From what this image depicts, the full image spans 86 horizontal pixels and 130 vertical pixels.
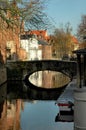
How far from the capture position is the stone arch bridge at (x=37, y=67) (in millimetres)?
44188

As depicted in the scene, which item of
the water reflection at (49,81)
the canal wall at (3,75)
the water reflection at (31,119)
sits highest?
the water reflection at (31,119)

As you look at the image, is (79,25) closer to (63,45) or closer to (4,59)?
(4,59)

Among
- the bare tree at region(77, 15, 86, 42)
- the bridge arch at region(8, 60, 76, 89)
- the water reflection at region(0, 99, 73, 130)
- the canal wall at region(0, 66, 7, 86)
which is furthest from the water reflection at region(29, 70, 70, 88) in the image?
the water reflection at region(0, 99, 73, 130)

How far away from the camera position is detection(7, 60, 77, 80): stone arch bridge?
4419 cm

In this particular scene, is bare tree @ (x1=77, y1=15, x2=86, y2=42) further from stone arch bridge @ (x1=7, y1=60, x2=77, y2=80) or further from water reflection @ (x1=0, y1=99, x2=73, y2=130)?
water reflection @ (x1=0, y1=99, x2=73, y2=130)

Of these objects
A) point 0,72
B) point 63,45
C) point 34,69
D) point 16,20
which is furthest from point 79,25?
point 16,20

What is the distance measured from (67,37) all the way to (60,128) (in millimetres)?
52406

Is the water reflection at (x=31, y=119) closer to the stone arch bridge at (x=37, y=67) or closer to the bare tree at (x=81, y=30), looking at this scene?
the stone arch bridge at (x=37, y=67)

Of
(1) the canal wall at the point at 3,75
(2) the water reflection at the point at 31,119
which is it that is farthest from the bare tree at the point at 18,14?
(1) the canal wall at the point at 3,75

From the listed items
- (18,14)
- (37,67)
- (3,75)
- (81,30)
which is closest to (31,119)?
(18,14)

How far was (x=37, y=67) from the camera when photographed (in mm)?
44812

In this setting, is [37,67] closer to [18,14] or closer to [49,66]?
[49,66]

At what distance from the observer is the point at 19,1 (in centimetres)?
1479

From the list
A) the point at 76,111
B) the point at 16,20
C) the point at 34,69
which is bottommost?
the point at 34,69
